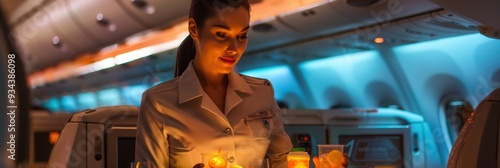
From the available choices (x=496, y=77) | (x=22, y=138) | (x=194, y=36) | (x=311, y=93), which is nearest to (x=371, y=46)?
(x=496, y=77)

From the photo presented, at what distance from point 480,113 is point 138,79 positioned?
7.77 meters

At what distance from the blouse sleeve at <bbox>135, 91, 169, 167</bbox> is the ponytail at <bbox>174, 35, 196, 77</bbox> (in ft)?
1.16

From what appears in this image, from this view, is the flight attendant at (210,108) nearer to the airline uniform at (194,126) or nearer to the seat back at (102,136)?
the airline uniform at (194,126)

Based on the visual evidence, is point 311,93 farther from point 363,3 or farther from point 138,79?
point 363,3

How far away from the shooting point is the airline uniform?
7.24 feet

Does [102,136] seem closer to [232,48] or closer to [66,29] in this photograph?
[232,48]

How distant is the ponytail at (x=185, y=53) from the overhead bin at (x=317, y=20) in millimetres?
2831

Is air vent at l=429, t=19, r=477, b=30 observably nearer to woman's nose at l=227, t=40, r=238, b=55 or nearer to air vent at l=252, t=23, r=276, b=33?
air vent at l=252, t=23, r=276, b=33

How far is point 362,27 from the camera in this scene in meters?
5.86

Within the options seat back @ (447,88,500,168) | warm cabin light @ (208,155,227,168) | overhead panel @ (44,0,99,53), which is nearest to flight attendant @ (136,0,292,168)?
warm cabin light @ (208,155,227,168)

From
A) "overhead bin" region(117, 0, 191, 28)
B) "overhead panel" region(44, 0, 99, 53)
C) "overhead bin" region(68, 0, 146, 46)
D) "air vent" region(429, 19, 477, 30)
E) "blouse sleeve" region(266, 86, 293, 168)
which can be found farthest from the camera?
"overhead panel" region(44, 0, 99, 53)

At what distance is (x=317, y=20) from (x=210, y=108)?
12.2 feet

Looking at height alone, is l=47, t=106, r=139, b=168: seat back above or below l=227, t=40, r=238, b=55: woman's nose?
below

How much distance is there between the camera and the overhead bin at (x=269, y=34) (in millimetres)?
6216
